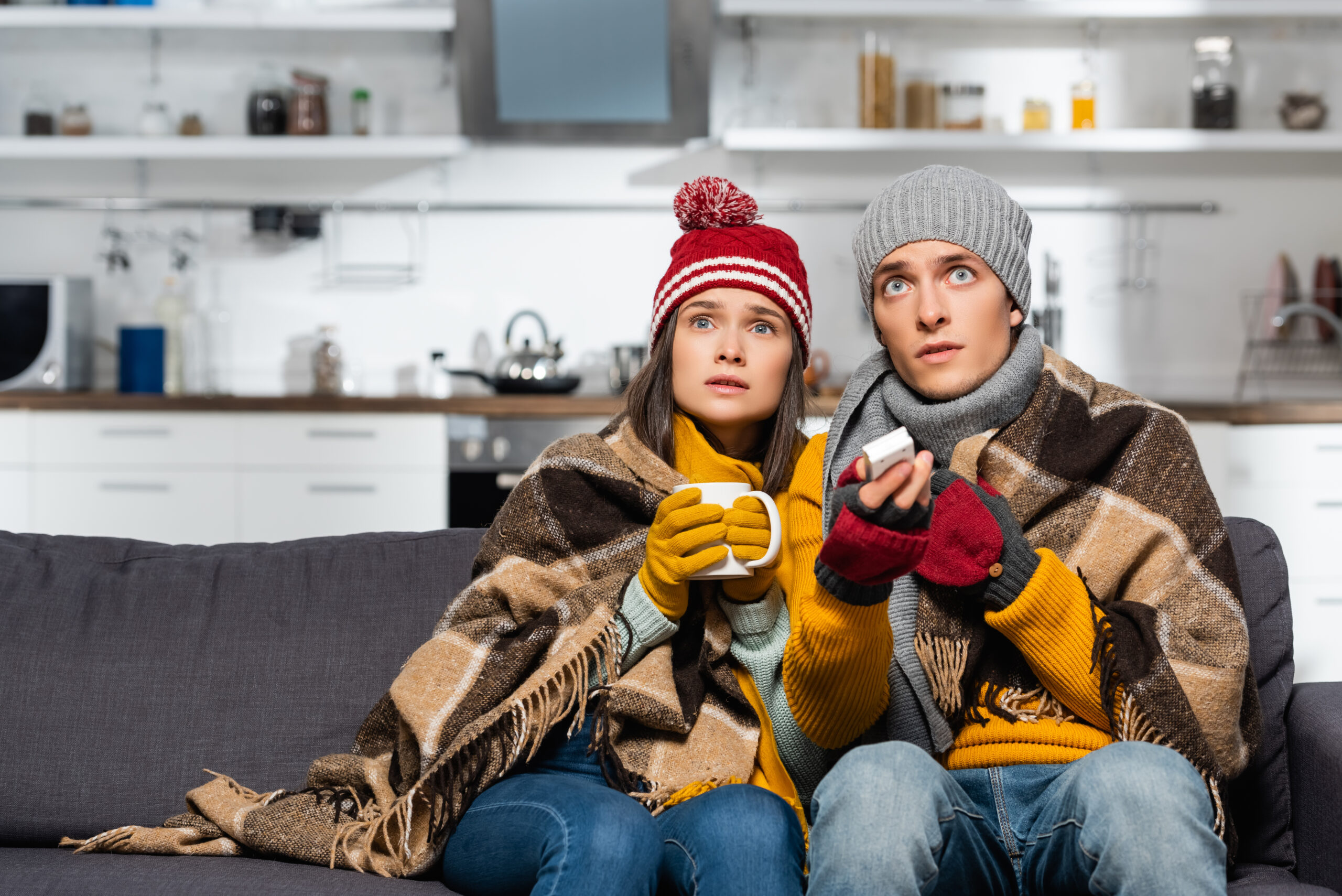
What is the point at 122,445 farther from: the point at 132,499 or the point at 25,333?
the point at 25,333

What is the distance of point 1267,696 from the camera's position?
4.47ft

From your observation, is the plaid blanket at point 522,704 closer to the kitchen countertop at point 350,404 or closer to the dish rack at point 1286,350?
the kitchen countertop at point 350,404

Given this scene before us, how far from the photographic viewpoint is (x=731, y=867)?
1069 mm

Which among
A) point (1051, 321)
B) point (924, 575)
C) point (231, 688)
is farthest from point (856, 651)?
point (1051, 321)

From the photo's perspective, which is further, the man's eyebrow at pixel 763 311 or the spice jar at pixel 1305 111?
the spice jar at pixel 1305 111

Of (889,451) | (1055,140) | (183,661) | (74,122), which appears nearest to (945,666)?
(889,451)

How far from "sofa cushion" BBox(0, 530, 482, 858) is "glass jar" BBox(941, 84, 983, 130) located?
2375 mm

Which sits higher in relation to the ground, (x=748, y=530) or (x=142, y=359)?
(x=142, y=359)

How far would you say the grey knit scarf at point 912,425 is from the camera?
1.25 meters

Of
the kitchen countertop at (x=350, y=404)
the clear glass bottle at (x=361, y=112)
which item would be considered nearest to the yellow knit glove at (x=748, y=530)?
the kitchen countertop at (x=350, y=404)

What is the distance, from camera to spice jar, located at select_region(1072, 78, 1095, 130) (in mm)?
3430

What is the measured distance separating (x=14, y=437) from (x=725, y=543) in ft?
8.43

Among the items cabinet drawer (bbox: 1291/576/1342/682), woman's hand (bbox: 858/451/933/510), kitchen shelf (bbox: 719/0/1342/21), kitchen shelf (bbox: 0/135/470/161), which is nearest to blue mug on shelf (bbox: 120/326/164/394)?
kitchen shelf (bbox: 0/135/470/161)

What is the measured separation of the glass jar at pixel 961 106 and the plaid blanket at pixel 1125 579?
223 centimetres
